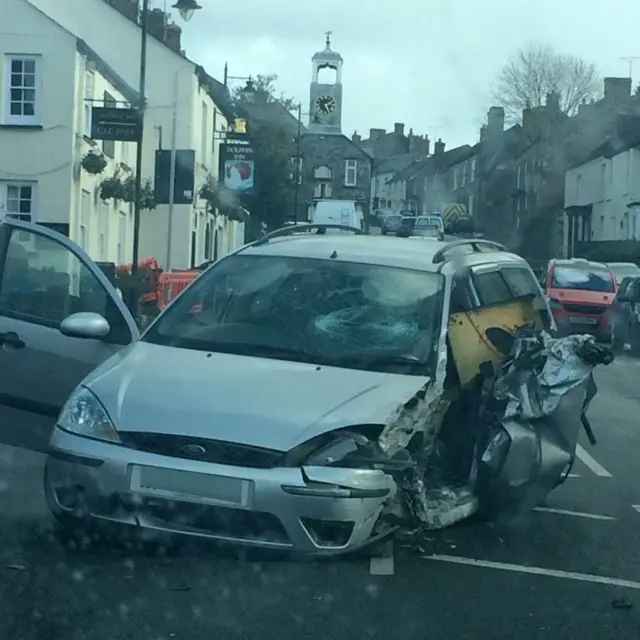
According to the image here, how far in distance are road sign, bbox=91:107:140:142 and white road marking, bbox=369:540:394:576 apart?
16.3m

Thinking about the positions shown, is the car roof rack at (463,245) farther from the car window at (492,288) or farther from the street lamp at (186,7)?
the street lamp at (186,7)

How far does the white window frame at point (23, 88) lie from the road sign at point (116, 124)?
669 cm

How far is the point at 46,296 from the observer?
7.88 metres

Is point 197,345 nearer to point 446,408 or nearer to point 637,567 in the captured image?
point 446,408

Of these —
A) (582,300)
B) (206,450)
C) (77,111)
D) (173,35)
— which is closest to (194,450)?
(206,450)

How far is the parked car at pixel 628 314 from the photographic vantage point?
23.6 m

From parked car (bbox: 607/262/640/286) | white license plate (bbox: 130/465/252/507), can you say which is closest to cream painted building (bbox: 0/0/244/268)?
parked car (bbox: 607/262/640/286)

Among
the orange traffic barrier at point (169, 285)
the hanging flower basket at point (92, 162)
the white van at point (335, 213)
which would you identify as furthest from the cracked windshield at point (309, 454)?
the white van at point (335, 213)

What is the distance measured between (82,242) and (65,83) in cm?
375

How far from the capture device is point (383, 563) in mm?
6246

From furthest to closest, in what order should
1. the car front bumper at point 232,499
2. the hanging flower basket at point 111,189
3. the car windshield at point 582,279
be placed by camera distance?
the hanging flower basket at point 111,189
the car windshield at point 582,279
the car front bumper at point 232,499

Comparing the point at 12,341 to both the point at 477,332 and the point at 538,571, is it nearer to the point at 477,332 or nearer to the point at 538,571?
the point at 477,332

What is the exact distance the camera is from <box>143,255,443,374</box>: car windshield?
676 cm

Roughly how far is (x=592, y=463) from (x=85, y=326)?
4891mm
